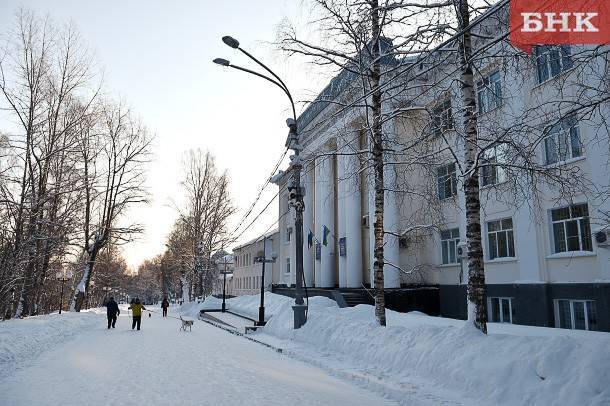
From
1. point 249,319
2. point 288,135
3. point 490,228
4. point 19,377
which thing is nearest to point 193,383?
point 19,377

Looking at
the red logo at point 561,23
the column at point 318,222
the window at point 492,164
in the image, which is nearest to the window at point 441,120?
the window at point 492,164

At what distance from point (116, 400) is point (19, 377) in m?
3.43

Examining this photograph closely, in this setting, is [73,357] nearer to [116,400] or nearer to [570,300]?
[116,400]

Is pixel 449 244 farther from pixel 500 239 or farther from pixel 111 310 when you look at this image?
pixel 111 310

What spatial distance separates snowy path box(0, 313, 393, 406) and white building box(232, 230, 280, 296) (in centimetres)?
3672

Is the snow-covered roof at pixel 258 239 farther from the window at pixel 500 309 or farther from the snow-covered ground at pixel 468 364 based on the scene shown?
the snow-covered ground at pixel 468 364

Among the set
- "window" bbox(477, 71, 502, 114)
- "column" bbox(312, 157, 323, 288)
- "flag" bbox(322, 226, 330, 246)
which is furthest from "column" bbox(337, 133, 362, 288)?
"window" bbox(477, 71, 502, 114)

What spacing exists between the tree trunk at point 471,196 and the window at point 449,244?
1401 centimetres

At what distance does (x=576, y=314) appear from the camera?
51.8 feet

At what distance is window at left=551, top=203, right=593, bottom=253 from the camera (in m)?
15.6

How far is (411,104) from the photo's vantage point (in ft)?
40.6

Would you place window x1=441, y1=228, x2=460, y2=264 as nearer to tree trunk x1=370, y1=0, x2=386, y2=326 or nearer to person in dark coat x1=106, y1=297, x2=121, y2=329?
tree trunk x1=370, y1=0, x2=386, y2=326

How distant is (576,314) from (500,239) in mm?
4596

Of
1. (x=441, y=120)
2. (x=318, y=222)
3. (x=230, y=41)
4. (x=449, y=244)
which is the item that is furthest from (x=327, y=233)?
(x=441, y=120)
